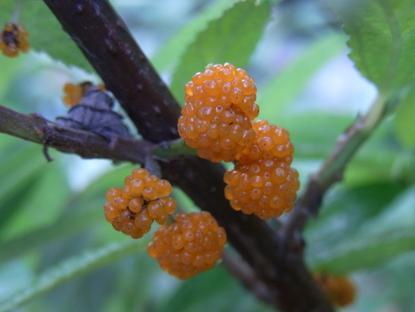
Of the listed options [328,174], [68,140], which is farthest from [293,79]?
[68,140]

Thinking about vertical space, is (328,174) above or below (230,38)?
below

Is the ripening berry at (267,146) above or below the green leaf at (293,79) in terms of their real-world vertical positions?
above

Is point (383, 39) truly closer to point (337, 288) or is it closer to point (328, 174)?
point (328, 174)

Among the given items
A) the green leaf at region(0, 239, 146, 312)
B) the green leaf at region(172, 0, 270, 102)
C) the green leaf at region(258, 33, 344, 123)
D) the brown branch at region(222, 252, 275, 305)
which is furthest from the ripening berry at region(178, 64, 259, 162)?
the green leaf at region(258, 33, 344, 123)

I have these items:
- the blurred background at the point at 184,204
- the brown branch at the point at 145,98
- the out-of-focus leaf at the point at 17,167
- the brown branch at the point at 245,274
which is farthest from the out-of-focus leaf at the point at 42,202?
the brown branch at the point at 145,98

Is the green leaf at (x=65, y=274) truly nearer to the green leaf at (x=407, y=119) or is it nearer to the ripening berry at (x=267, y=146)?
the ripening berry at (x=267, y=146)
